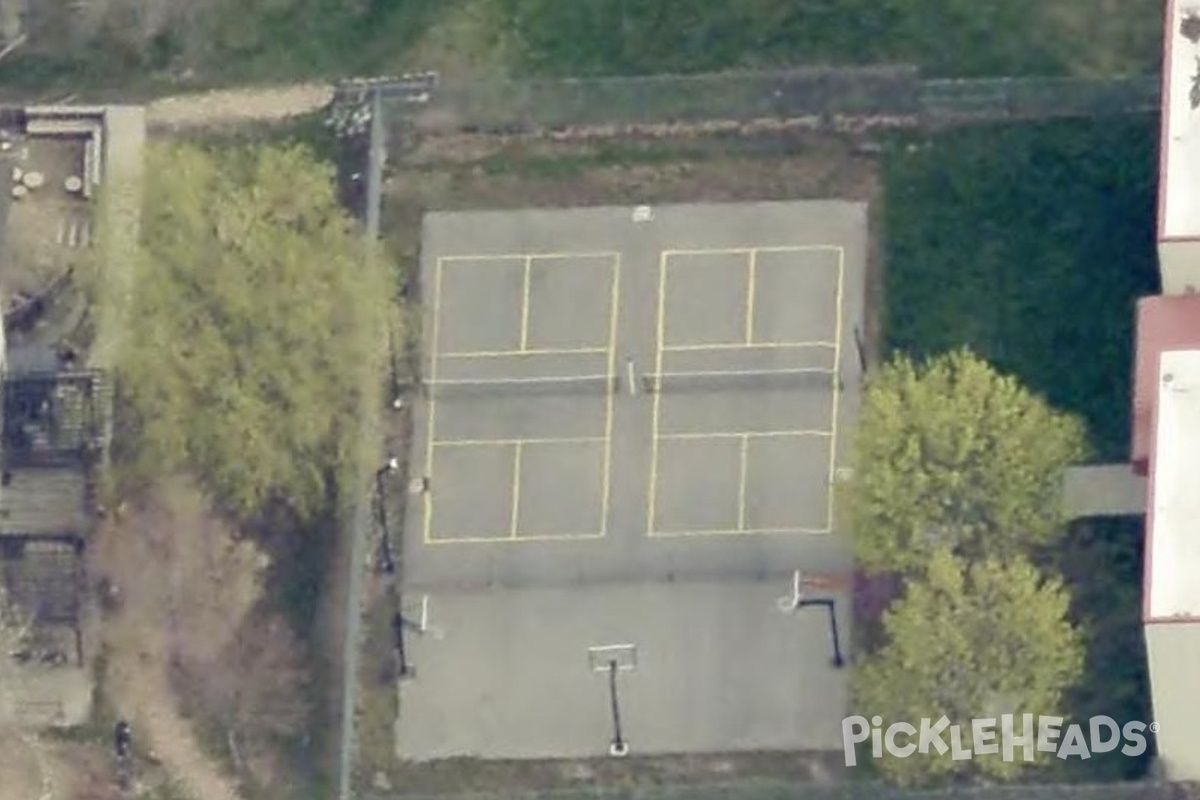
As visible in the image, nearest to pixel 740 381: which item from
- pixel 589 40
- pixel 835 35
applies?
pixel 835 35

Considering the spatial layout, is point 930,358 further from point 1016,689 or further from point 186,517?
point 186,517

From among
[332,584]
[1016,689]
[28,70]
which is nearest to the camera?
[1016,689]

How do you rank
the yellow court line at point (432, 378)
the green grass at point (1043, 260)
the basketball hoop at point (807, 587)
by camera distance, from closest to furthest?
the basketball hoop at point (807, 587) < the green grass at point (1043, 260) < the yellow court line at point (432, 378)

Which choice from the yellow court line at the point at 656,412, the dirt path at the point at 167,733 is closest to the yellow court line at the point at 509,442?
the yellow court line at the point at 656,412

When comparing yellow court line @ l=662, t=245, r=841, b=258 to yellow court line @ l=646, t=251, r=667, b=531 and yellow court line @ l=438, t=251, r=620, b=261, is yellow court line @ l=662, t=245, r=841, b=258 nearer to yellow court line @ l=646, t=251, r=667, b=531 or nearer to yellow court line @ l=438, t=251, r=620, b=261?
yellow court line @ l=646, t=251, r=667, b=531

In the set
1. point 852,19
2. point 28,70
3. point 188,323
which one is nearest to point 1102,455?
point 852,19

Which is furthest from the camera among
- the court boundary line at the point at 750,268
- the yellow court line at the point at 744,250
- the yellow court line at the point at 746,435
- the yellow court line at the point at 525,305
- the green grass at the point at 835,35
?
the green grass at the point at 835,35

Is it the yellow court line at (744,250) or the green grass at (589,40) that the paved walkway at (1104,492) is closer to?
the yellow court line at (744,250)

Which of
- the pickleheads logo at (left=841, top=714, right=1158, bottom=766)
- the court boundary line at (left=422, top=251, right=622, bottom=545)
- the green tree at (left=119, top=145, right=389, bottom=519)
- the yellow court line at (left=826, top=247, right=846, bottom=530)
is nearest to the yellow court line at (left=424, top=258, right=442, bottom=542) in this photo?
the court boundary line at (left=422, top=251, right=622, bottom=545)
